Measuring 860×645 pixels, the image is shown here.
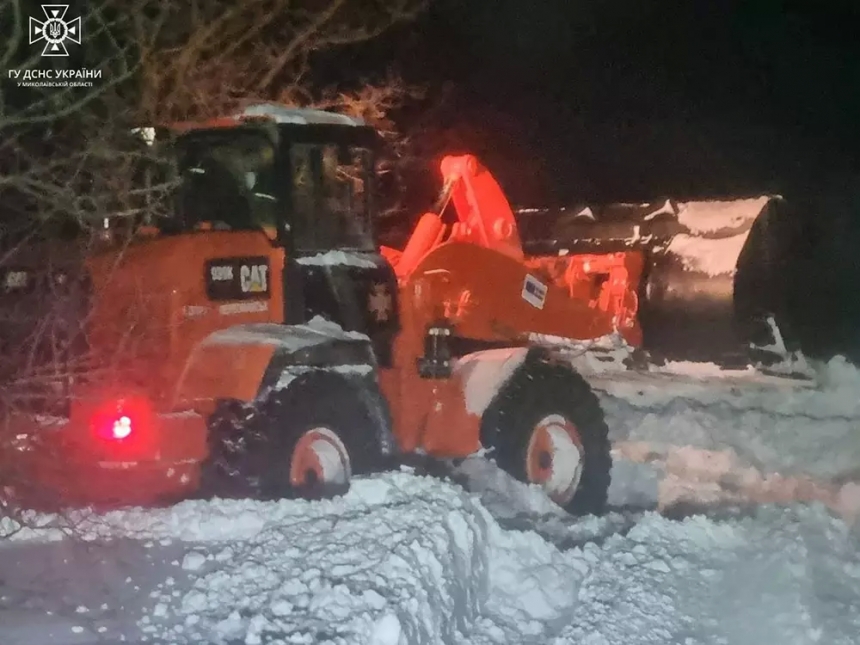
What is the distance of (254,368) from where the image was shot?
17.9ft

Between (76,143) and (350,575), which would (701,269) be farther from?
(350,575)

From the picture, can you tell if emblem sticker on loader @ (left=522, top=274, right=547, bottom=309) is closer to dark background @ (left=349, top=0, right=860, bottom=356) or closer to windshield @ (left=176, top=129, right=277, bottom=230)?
windshield @ (left=176, top=129, right=277, bottom=230)

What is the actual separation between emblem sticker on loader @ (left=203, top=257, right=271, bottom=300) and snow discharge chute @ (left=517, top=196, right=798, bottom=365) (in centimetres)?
389

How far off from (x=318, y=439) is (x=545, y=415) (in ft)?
5.31

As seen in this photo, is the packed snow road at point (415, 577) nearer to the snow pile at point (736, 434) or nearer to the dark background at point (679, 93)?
the snow pile at point (736, 434)

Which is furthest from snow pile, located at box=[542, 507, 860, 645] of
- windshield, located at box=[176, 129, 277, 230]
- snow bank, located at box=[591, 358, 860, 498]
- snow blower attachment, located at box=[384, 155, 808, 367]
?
windshield, located at box=[176, 129, 277, 230]

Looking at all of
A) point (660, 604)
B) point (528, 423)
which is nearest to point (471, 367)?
point (528, 423)

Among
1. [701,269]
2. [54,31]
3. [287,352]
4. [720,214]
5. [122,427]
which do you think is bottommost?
[122,427]

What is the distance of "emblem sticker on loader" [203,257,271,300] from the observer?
5.57 metres

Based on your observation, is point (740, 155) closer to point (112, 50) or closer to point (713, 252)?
point (713, 252)

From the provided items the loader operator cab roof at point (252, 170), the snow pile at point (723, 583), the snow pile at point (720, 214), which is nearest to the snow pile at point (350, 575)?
the snow pile at point (723, 583)

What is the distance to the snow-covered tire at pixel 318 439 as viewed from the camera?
17.8ft

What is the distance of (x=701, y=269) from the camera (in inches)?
348

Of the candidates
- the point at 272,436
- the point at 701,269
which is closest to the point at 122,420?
the point at 272,436
